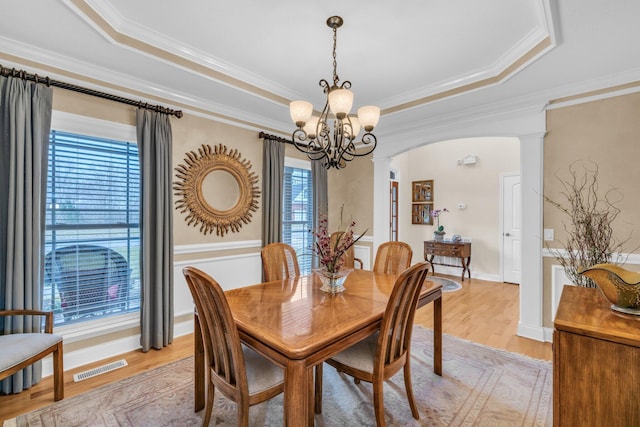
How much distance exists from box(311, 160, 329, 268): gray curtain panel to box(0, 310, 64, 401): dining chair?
3.06 meters

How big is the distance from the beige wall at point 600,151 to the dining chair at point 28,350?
14.1ft

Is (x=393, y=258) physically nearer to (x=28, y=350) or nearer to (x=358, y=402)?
(x=358, y=402)

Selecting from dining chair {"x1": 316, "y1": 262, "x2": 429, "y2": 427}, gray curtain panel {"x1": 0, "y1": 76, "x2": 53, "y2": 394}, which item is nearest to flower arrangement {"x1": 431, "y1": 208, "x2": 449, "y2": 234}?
dining chair {"x1": 316, "y1": 262, "x2": 429, "y2": 427}

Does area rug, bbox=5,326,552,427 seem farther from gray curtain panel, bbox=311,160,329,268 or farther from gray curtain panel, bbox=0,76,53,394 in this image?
gray curtain panel, bbox=311,160,329,268

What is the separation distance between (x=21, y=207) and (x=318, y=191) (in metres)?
3.22

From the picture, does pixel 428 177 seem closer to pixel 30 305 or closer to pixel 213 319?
pixel 213 319

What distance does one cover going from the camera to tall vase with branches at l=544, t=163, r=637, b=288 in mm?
2631

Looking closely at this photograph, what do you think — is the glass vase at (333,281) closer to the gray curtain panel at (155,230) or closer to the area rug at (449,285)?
the gray curtain panel at (155,230)

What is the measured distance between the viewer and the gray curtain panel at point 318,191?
447 cm

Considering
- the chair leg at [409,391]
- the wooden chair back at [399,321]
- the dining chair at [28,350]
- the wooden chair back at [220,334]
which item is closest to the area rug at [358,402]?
the chair leg at [409,391]

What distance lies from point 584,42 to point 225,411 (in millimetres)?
3641

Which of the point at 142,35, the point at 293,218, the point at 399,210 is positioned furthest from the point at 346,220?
the point at 142,35

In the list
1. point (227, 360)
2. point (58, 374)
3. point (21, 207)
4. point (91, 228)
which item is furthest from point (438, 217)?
point (21, 207)

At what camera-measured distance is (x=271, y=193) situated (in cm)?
382
